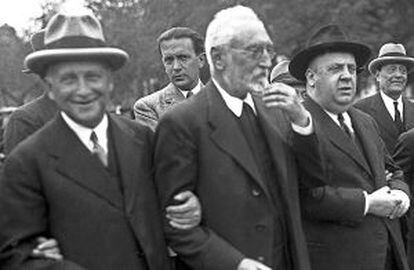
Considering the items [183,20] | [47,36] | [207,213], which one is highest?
[183,20]

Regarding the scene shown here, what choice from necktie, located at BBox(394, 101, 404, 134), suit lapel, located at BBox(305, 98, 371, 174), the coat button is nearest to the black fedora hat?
A: suit lapel, located at BBox(305, 98, 371, 174)

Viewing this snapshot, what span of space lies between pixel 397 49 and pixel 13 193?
635cm

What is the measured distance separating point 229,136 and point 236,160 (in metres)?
0.14

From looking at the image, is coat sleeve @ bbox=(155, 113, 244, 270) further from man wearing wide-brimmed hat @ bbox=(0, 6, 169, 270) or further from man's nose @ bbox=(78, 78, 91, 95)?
man's nose @ bbox=(78, 78, 91, 95)

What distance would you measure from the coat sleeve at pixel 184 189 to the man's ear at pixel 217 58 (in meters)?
0.36

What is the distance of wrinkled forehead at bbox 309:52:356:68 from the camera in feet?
16.8

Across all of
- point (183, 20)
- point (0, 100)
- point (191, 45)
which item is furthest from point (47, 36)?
point (0, 100)

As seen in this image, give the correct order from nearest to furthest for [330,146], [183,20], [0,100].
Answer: [330,146], [183,20], [0,100]

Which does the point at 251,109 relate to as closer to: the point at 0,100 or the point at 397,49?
the point at 397,49

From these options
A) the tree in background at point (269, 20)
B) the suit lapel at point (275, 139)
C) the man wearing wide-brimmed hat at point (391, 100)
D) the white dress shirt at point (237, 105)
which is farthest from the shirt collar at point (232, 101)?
the tree in background at point (269, 20)

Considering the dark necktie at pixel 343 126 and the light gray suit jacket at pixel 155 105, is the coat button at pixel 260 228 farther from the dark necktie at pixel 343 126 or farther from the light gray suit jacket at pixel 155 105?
the light gray suit jacket at pixel 155 105

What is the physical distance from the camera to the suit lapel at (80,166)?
3643 millimetres

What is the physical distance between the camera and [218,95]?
4.05 metres

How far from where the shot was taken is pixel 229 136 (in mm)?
3920
